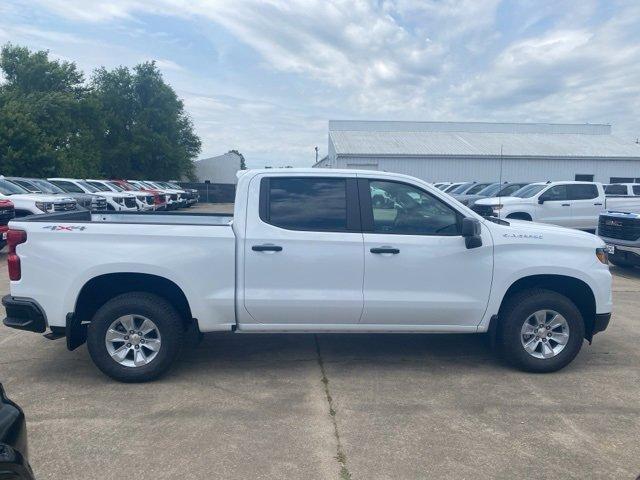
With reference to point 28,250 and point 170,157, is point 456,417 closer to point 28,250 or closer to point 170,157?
point 28,250

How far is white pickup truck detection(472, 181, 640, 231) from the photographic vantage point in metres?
14.8

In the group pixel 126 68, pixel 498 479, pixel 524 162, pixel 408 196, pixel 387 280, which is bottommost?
pixel 498 479

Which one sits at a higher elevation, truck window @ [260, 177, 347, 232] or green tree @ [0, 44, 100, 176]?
green tree @ [0, 44, 100, 176]

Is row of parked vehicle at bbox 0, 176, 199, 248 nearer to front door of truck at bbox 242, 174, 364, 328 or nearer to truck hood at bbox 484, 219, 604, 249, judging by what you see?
front door of truck at bbox 242, 174, 364, 328

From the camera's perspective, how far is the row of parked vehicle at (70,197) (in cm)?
1328

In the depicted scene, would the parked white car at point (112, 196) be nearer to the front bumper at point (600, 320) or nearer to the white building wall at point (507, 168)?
the white building wall at point (507, 168)

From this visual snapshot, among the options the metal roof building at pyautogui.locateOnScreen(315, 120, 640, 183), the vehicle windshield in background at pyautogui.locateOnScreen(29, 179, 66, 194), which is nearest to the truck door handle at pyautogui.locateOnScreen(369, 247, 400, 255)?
the vehicle windshield in background at pyautogui.locateOnScreen(29, 179, 66, 194)

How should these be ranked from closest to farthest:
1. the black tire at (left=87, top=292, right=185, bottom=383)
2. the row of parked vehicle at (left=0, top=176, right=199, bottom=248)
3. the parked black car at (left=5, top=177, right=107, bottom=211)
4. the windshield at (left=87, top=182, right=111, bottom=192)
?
the black tire at (left=87, top=292, right=185, bottom=383), the row of parked vehicle at (left=0, top=176, right=199, bottom=248), the parked black car at (left=5, top=177, right=107, bottom=211), the windshield at (left=87, top=182, right=111, bottom=192)

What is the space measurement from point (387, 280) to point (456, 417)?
4.23 ft

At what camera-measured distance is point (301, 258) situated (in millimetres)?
4703

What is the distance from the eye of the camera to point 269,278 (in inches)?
185

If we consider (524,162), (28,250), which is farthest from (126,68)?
(28,250)

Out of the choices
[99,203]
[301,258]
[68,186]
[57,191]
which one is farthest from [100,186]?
[301,258]

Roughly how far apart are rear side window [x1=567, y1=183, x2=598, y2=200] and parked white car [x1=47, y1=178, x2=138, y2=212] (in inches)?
606
